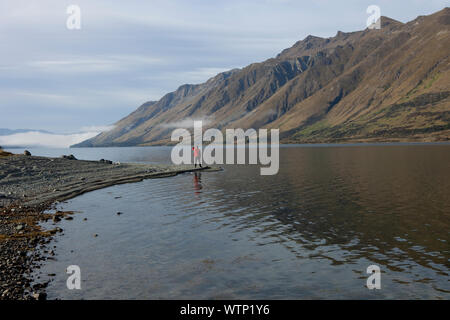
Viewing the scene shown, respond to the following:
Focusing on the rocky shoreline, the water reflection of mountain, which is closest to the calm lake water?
the water reflection of mountain

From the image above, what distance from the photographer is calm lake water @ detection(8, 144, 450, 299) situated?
1662 cm

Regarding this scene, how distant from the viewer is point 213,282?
1741 centimetres

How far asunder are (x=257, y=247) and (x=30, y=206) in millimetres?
25824

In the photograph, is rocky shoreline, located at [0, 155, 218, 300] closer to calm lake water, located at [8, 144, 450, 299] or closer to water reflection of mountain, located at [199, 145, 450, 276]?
calm lake water, located at [8, 144, 450, 299]

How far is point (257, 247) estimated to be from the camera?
22812 millimetres

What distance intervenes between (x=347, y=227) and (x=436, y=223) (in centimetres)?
729

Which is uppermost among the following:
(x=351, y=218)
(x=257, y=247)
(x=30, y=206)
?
(x=30, y=206)

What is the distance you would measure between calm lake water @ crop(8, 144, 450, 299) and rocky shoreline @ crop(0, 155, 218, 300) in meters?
1.09

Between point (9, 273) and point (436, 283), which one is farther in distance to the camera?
point (9, 273)

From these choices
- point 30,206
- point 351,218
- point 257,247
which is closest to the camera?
point 257,247

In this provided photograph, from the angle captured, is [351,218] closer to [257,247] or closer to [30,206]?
[257,247]

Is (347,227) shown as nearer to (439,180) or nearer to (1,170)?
(439,180)

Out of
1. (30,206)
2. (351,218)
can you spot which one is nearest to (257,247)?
(351,218)

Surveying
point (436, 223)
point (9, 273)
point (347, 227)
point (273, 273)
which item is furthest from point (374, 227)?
point (9, 273)
